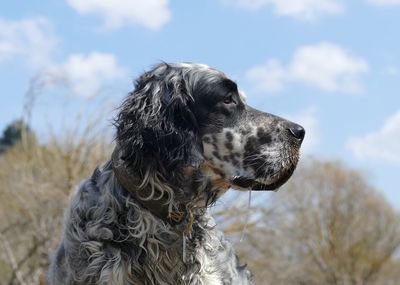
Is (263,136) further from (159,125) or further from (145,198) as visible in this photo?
(145,198)

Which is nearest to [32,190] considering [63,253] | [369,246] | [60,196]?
[60,196]

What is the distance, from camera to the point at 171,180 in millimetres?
4977

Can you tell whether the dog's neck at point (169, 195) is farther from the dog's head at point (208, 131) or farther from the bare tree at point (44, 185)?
the bare tree at point (44, 185)

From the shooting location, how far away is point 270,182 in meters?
5.15

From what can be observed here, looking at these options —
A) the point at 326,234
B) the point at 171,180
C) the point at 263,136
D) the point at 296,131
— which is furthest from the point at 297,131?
the point at 326,234

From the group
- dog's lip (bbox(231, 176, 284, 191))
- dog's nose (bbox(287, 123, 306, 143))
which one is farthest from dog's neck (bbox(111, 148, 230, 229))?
dog's nose (bbox(287, 123, 306, 143))

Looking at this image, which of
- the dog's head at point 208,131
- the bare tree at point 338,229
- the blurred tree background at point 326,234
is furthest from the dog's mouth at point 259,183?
the bare tree at point 338,229

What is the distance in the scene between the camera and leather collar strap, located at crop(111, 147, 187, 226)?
4922 mm

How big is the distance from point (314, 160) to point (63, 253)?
3549 centimetres

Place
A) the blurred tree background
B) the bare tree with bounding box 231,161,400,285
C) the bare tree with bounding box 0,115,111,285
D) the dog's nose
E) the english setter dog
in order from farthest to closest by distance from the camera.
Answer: the bare tree with bounding box 231,161,400,285
the blurred tree background
the bare tree with bounding box 0,115,111,285
the dog's nose
the english setter dog

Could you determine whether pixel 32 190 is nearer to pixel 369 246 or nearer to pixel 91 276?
pixel 91 276

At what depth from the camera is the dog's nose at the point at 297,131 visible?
5.10 meters

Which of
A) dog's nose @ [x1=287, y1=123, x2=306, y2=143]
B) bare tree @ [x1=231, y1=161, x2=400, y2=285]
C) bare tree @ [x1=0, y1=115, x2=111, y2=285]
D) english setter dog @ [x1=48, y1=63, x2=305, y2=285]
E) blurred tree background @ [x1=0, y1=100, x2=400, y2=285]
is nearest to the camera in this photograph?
english setter dog @ [x1=48, y1=63, x2=305, y2=285]

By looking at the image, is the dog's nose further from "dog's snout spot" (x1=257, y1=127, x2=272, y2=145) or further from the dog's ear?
the dog's ear
